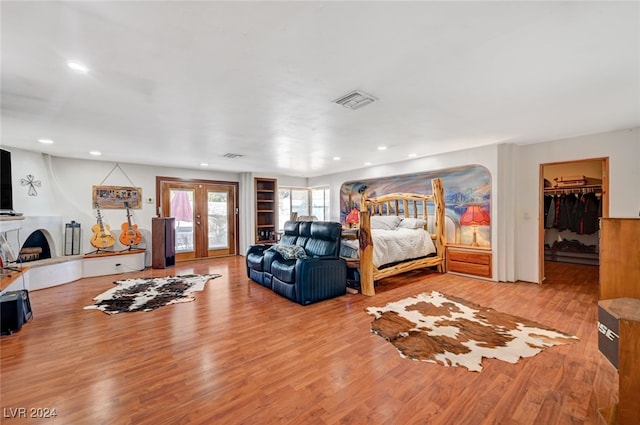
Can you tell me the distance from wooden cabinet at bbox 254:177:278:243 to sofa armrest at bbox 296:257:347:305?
4393 mm

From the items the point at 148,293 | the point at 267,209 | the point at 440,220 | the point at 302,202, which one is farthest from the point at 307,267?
the point at 302,202

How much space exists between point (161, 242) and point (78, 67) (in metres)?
4.88

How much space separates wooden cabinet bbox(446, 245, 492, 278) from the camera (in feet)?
16.4

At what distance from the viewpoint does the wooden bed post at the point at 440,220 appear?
557cm

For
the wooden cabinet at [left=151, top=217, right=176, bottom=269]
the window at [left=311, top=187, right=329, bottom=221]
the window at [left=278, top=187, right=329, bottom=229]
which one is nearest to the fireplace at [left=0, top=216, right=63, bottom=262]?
the wooden cabinet at [left=151, top=217, right=176, bottom=269]

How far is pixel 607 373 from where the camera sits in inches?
83.2

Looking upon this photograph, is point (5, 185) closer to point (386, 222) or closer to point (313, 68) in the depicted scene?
point (313, 68)

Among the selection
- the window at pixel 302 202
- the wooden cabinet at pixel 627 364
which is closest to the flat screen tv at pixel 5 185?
the window at pixel 302 202

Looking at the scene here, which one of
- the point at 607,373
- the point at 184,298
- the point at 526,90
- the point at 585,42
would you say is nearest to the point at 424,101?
the point at 526,90

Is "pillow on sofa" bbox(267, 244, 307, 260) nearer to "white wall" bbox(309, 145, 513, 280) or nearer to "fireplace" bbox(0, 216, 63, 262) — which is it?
"white wall" bbox(309, 145, 513, 280)

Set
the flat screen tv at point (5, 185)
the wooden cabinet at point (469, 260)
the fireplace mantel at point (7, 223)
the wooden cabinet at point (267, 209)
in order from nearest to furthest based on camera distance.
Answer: the fireplace mantel at point (7, 223)
the flat screen tv at point (5, 185)
the wooden cabinet at point (469, 260)
the wooden cabinet at point (267, 209)

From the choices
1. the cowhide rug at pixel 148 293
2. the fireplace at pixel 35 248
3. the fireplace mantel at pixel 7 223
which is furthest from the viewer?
the fireplace at pixel 35 248

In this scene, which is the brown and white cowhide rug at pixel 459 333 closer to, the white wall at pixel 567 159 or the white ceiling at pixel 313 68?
the white wall at pixel 567 159

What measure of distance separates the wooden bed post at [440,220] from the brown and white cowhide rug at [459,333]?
6.55 feet
